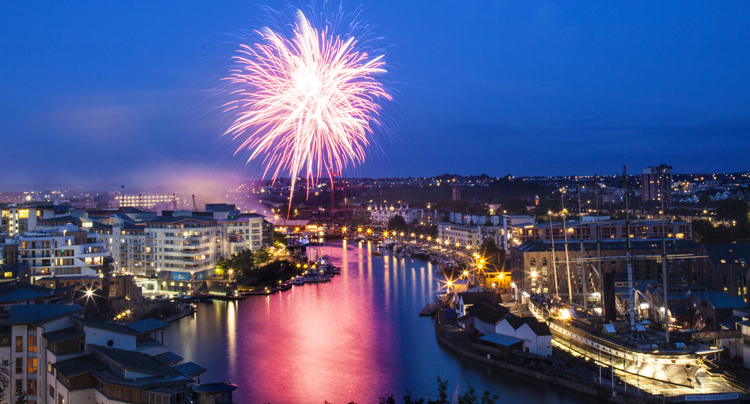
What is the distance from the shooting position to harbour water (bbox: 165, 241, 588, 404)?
214 inches

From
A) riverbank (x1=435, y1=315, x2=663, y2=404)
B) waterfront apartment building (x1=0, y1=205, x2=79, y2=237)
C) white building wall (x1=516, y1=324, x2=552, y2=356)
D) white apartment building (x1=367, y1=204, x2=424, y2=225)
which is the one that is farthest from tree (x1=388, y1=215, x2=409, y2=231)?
white building wall (x1=516, y1=324, x2=552, y2=356)

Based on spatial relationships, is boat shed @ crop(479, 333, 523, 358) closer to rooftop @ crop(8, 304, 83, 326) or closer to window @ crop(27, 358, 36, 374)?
rooftop @ crop(8, 304, 83, 326)

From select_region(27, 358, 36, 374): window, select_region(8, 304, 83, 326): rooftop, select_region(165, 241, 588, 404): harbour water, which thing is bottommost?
select_region(165, 241, 588, 404): harbour water

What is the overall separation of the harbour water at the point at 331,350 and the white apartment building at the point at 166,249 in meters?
1.62

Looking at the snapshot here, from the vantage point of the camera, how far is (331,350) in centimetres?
673

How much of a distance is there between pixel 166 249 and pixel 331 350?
604 cm

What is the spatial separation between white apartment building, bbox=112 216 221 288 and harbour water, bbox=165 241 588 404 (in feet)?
5.31

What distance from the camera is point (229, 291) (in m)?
10.9

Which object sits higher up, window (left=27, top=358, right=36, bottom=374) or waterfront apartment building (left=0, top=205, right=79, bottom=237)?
waterfront apartment building (left=0, top=205, right=79, bottom=237)

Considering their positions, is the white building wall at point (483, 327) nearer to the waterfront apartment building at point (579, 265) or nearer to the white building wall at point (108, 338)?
the waterfront apartment building at point (579, 265)

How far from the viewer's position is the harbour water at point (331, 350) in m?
5.43

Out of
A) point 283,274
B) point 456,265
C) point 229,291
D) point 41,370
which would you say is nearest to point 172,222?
point 229,291

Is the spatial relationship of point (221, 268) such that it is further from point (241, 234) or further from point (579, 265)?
point (579, 265)


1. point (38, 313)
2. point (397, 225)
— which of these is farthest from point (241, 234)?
point (38, 313)
